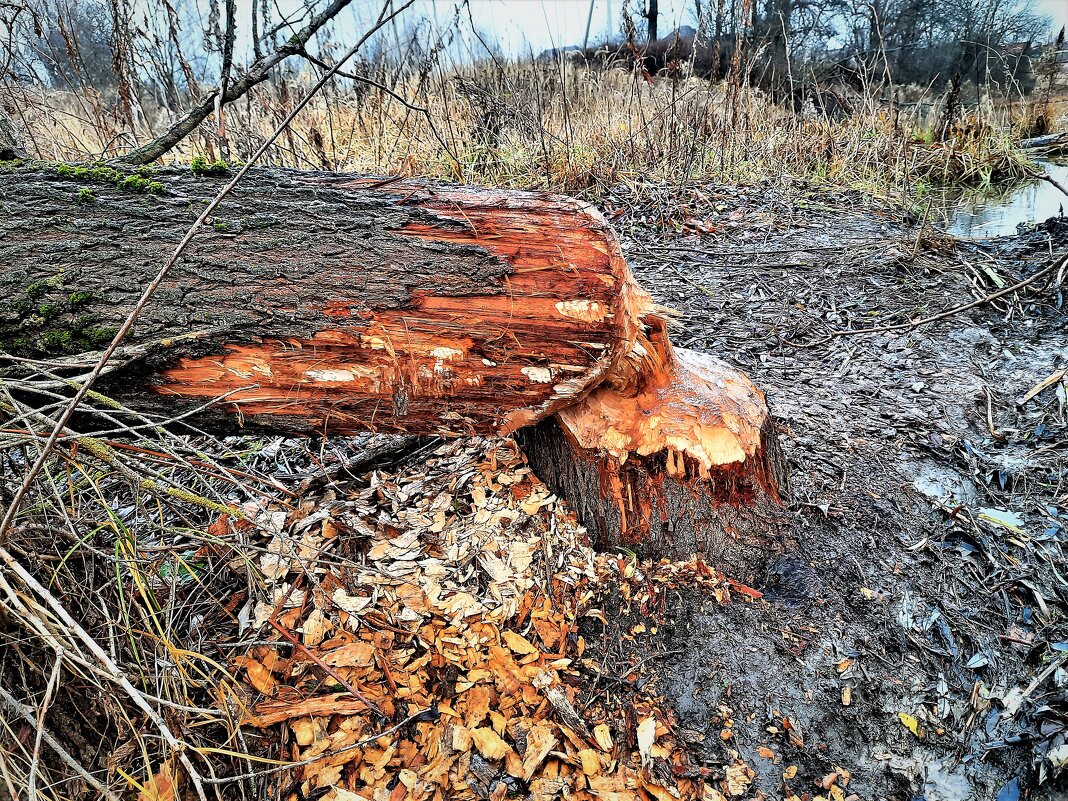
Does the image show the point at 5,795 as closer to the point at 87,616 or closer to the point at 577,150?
the point at 87,616

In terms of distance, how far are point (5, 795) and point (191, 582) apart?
0.58 meters

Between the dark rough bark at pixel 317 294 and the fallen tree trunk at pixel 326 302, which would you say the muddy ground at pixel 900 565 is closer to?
the fallen tree trunk at pixel 326 302

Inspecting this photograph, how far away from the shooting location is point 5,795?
0.81m

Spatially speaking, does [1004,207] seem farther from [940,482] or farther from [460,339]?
[460,339]

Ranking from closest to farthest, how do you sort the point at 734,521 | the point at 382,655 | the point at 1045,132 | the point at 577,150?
the point at 382,655 < the point at 734,521 < the point at 577,150 < the point at 1045,132

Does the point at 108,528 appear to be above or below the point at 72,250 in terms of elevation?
below

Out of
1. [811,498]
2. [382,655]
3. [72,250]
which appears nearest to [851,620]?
[811,498]

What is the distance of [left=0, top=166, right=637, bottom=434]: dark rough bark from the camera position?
1203 mm

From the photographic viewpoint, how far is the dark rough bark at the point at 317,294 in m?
1.20

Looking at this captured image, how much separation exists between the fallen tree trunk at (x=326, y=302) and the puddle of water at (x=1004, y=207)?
12.4 ft

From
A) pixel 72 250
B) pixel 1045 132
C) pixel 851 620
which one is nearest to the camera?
pixel 72 250

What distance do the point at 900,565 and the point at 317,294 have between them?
1717 millimetres

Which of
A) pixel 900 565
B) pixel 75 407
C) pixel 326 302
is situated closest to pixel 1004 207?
pixel 900 565

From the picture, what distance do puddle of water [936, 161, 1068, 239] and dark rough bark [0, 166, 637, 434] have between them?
3838mm
